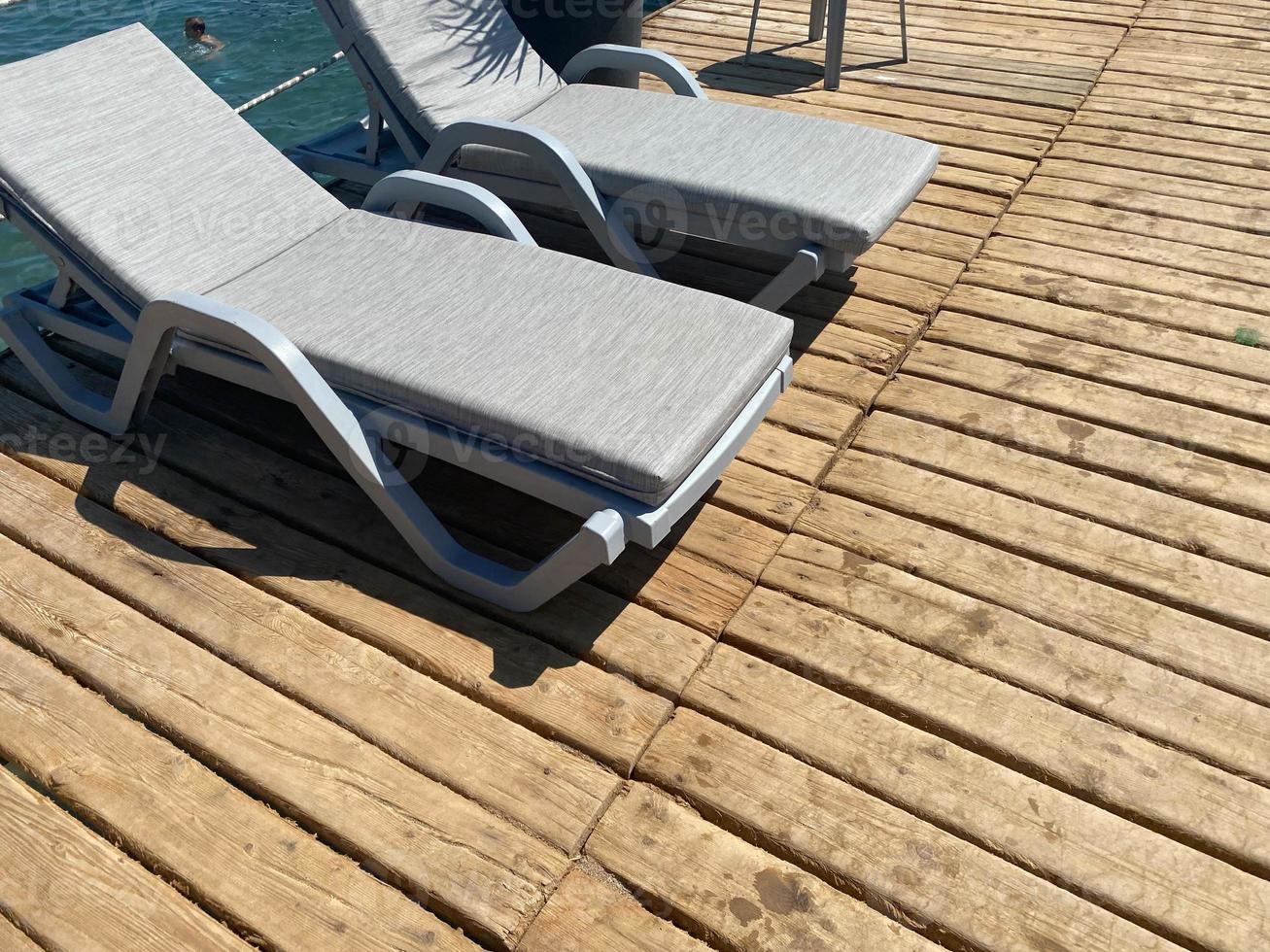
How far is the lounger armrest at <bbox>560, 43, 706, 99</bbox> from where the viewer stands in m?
3.56

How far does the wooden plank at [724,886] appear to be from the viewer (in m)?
1.64

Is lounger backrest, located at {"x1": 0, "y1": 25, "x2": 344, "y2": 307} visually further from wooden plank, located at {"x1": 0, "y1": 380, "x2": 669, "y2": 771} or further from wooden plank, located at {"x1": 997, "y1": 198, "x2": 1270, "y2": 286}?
wooden plank, located at {"x1": 997, "y1": 198, "x2": 1270, "y2": 286}

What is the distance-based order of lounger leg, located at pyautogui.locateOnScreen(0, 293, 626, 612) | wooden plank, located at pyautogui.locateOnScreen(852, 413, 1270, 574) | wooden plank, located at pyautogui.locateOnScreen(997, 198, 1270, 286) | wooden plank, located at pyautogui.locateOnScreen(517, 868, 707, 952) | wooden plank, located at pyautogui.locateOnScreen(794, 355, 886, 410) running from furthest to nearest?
1. wooden plank, located at pyautogui.locateOnScreen(997, 198, 1270, 286)
2. wooden plank, located at pyautogui.locateOnScreen(794, 355, 886, 410)
3. wooden plank, located at pyautogui.locateOnScreen(852, 413, 1270, 574)
4. lounger leg, located at pyautogui.locateOnScreen(0, 293, 626, 612)
5. wooden plank, located at pyautogui.locateOnScreen(517, 868, 707, 952)

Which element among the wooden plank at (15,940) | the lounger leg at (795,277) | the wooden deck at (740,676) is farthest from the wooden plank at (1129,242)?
the wooden plank at (15,940)

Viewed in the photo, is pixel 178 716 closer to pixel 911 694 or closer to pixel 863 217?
pixel 911 694

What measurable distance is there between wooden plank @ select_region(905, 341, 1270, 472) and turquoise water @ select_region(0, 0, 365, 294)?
16.1 feet

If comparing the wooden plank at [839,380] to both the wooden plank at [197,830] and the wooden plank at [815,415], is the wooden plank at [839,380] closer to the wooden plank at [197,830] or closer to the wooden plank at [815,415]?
the wooden plank at [815,415]

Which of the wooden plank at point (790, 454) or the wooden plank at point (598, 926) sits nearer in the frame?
the wooden plank at point (598, 926)

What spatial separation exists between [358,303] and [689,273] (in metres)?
1.28

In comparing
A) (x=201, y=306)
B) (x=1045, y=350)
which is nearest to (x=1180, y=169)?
(x=1045, y=350)

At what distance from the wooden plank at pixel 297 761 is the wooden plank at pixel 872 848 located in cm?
33

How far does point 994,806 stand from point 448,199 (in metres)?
2.06

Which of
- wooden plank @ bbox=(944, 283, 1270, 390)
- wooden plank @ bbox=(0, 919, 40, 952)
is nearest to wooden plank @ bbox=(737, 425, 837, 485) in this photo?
wooden plank @ bbox=(944, 283, 1270, 390)

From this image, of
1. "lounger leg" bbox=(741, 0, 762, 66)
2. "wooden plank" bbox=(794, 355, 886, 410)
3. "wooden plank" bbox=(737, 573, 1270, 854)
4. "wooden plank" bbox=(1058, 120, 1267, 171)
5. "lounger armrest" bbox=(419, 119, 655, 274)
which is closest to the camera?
"wooden plank" bbox=(737, 573, 1270, 854)
